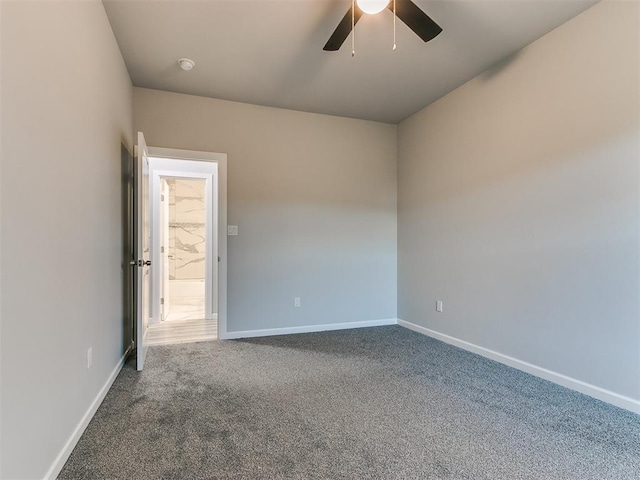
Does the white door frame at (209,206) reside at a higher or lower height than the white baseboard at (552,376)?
higher

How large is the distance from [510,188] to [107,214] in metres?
3.14

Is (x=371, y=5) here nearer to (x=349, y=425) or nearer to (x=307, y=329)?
(x=349, y=425)

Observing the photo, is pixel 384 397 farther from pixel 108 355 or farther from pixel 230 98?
pixel 230 98

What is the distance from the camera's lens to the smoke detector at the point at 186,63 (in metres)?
2.85

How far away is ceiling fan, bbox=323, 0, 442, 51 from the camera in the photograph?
188cm

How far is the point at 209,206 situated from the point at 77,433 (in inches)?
132

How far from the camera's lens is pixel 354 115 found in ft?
13.6

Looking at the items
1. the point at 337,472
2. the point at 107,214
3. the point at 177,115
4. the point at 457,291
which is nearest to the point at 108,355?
the point at 107,214

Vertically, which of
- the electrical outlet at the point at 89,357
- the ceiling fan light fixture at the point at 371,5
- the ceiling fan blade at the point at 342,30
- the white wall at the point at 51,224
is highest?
the ceiling fan light fixture at the point at 371,5

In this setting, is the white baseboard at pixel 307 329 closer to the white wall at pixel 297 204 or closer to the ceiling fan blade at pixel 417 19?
the white wall at pixel 297 204

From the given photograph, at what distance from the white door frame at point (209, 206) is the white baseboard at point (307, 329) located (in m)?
0.18

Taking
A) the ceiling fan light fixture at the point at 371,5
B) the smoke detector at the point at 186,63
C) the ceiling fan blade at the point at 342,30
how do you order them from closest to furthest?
the ceiling fan light fixture at the point at 371,5, the ceiling fan blade at the point at 342,30, the smoke detector at the point at 186,63

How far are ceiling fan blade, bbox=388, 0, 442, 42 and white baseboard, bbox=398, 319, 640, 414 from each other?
8.25ft

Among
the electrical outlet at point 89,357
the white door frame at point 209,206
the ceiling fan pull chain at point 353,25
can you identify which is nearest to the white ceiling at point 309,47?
the ceiling fan pull chain at point 353,25
